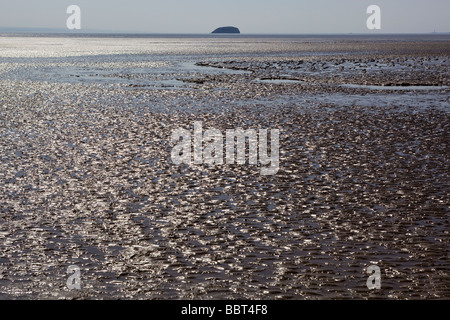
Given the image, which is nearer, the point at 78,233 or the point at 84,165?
the point at 78,233

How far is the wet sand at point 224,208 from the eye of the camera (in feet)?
26.7

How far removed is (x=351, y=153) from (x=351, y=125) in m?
5.01

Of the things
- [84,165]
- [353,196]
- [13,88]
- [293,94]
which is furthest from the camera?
[13,88]

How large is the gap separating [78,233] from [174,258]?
2051 millimetres

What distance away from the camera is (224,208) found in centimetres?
1149

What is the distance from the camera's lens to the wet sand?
8.13 meters

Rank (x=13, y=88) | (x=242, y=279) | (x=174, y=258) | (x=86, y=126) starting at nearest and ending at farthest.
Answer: (x=242, y=279) < (x=174, y=258) < (x=86, y=126) < (x=13, y=88)

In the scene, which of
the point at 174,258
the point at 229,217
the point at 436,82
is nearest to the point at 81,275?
the point at 174,258

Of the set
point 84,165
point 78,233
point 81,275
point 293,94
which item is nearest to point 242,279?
point 81,275

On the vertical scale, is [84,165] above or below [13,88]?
below

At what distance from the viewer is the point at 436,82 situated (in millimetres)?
37656

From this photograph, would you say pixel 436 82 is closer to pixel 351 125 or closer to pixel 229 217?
pixel 351 125
